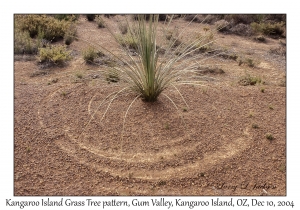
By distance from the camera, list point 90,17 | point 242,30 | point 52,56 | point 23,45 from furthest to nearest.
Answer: point 90,17
point 242,30
point 23,45
point 52,56

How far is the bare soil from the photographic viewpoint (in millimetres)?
2637

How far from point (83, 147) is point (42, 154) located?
41cm

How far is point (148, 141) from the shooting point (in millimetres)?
3152

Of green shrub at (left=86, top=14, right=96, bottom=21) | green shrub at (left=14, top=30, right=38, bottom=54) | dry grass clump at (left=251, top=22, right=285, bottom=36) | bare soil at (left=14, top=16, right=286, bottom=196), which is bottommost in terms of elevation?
bare soil at (left=14, top=16, right=286, bottom=196)

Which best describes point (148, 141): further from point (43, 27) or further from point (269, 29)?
point (269, 29)

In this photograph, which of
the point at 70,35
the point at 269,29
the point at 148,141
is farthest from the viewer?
the point at 269,29

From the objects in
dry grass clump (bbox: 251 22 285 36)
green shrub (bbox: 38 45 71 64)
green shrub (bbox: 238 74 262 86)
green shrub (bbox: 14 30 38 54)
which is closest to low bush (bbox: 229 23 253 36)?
dry grass clump (bbox: 251 22 285 36)

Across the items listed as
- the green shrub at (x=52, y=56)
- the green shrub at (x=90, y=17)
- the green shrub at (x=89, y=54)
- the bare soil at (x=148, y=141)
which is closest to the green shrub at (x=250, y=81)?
the bare soil at (x=148, y=141)

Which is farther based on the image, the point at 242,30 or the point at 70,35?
the point at 242,30

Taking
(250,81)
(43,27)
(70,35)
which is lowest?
(250,81)

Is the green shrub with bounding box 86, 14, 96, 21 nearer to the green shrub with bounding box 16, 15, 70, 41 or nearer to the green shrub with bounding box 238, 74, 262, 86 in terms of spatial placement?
the green shrub with bounding box 16, 15, 70, 41

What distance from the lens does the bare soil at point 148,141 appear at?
264 centimetres

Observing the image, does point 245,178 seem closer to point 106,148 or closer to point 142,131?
point 142,131

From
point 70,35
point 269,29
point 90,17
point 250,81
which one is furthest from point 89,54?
point 269,29
